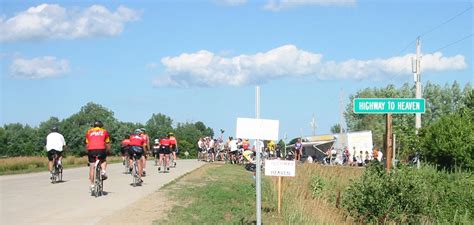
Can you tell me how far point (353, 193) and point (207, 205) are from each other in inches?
154

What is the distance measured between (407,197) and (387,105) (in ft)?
8.08

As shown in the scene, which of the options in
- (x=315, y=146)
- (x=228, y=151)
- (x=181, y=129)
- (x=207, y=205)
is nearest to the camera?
(x=207, y=205)

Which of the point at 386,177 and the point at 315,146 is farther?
the point at 315,146

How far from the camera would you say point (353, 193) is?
15375 mm

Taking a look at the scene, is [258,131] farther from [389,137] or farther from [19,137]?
[19,137]

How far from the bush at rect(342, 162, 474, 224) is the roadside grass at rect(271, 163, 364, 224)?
2.11 feet

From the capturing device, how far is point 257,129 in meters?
9.88

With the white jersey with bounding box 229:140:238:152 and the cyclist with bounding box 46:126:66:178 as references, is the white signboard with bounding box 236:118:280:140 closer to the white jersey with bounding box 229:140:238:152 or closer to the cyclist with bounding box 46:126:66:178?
the cyclist with bounding box 46:126:66:178

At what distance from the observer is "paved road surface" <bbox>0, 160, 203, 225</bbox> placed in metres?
11.6

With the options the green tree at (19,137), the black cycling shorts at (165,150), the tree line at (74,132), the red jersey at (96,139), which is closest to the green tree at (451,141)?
the red jersey at (96,139)

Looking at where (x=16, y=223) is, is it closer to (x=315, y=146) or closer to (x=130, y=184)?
(x=130, y=184)

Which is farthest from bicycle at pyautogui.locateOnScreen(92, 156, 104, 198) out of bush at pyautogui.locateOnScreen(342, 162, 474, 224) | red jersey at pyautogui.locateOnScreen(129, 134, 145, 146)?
bush at pyautogui.locateOnScreen(342, 162, 474, 224)

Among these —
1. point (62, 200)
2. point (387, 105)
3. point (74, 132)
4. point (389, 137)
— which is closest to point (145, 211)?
point (62, 200)

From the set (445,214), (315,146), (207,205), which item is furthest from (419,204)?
(315,146)
